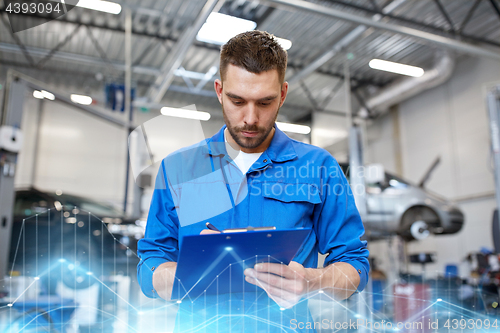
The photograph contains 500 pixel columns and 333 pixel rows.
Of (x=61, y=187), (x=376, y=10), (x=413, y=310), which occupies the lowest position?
(x=413, y=310)

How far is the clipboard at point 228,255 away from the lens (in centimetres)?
67

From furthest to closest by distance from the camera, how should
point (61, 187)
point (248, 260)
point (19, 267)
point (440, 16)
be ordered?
point (61, 187) < point (440, 16) < point (19, 267) < point (248, 260)

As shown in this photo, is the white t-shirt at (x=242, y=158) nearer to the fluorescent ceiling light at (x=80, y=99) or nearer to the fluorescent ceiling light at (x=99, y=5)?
the fluorescent ceiling light at (x=80, y=99)

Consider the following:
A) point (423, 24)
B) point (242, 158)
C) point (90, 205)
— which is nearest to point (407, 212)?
point (423, 24)

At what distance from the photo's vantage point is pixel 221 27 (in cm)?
337

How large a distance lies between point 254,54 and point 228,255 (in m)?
0.50

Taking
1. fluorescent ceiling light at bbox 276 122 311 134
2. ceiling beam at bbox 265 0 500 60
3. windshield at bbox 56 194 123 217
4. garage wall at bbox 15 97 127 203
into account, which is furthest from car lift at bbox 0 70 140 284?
garage wall at bbox 15 97 127 203

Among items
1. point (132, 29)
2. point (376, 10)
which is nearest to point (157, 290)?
point (376, 10)

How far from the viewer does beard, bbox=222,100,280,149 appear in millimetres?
996

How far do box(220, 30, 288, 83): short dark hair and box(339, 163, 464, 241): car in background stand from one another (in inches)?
170

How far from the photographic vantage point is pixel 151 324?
1.01m

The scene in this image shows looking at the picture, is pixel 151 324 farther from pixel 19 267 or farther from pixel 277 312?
pixel 19 267

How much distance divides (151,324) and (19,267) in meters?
0.82

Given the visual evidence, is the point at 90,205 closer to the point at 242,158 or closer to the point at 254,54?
the point at 242,158
